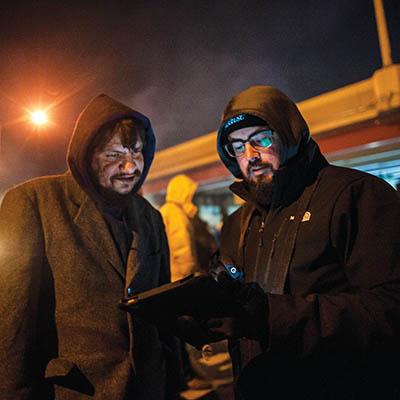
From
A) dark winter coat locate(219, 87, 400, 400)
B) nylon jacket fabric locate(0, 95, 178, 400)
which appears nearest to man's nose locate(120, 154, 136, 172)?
nylon jacket fabric locate(0, 95, 178, 400)

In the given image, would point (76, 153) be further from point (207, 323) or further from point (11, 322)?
point (207, 323)

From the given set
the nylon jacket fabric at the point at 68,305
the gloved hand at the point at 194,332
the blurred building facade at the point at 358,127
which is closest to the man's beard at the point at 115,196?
the nylon jacket fabric at the point at 68,305

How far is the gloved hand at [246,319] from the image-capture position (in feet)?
3.55

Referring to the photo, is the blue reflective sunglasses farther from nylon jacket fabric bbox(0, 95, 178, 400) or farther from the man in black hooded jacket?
nylon jacket fabric bbox(0, 95, 178, 400)

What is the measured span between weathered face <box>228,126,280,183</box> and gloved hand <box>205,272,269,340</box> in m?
0.76

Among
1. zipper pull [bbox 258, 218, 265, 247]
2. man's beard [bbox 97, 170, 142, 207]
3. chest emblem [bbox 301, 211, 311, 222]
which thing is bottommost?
zipper pull [bbox 258, 218, 265, 247]

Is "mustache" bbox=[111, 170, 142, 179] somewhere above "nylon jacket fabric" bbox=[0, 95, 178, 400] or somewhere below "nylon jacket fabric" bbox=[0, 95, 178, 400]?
above

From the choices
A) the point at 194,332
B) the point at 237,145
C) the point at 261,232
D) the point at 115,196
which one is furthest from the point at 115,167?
the point at 194,332

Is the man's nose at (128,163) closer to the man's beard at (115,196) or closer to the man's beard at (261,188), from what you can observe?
the man's beard at (115,196)

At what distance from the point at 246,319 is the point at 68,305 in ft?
3.54

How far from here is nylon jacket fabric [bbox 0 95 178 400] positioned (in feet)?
4.94

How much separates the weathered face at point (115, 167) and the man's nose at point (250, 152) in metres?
0.79

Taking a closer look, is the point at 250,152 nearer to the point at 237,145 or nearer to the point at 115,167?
the point at 237,145

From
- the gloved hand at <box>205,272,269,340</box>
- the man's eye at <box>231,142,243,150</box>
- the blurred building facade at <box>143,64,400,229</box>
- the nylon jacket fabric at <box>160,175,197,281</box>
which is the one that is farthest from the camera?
the blurred building facade at <box>143,64,400,229</box>
